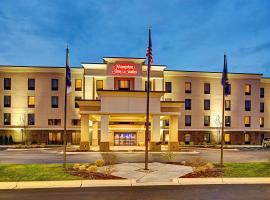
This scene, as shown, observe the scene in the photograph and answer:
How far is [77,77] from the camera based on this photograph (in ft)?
175

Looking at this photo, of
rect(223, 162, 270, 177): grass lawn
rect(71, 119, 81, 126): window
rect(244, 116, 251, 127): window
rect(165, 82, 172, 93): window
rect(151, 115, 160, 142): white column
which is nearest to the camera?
rect(223, 162, 270, 177): grass lawn

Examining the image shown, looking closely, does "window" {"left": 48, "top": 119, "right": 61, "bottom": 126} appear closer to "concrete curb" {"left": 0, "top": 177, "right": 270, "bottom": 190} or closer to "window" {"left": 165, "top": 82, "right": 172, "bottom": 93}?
"window" {"left": 165, "top": 82, "right": 172, "bottom": 93}

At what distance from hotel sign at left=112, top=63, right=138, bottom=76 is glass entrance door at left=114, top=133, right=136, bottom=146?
11.6 metres

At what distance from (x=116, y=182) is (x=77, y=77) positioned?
A: 38730 mm

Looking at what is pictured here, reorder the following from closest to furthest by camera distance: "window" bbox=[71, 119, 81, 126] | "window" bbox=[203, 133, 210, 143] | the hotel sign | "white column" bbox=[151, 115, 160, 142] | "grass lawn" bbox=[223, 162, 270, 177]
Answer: "grass lawn" bbox=[223, 162, 270, 177] < "white column" bbox=[151, 115, 160, 142] < the hotel sign < "window" bbox=[71, 119, 81, 126] < "window" bbox=[203, 133, 210, 143]

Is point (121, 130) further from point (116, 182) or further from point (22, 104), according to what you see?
point (116, 182)

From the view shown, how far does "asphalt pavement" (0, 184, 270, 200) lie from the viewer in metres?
13.3

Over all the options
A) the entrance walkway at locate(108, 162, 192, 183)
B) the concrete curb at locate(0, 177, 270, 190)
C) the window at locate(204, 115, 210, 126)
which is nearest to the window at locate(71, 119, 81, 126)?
the window at locate(204, 115, 210, 126)

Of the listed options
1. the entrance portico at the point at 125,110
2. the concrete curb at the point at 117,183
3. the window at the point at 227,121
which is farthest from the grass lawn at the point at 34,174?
the window at the point at 227,121

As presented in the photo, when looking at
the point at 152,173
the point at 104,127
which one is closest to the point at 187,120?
the point at 104,127

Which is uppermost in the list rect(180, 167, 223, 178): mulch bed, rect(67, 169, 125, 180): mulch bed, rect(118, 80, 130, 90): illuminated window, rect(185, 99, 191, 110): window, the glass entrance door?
rect(118, 80, 130, 90): illuminated window

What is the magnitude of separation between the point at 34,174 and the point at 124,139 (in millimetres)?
32870

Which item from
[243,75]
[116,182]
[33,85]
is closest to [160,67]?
[243,75]

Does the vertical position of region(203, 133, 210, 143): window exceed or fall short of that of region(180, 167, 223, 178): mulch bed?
it falls short
